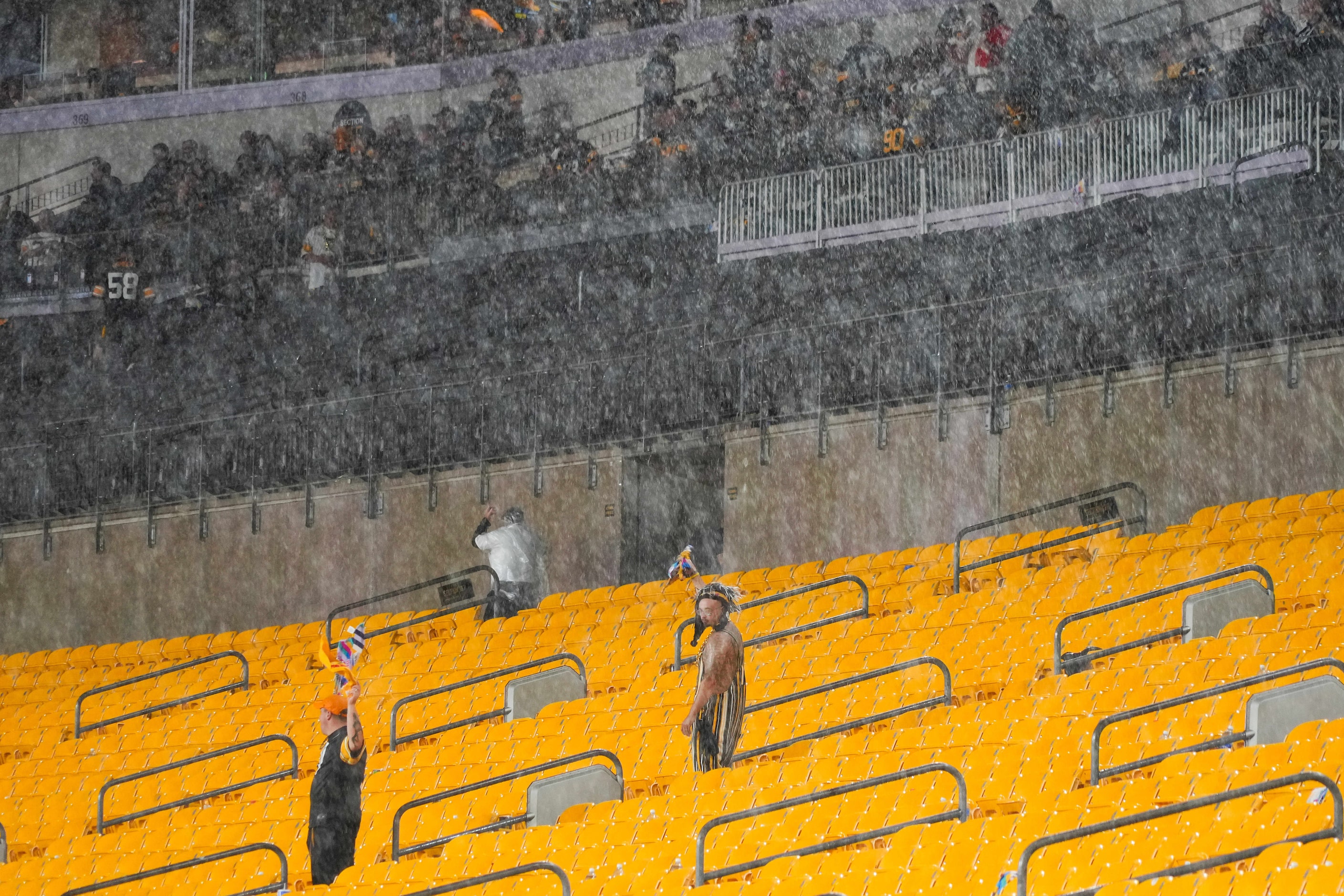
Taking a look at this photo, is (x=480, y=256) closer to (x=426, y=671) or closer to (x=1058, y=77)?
(x=1058, y=77)

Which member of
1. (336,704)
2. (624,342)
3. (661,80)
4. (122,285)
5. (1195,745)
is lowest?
(1195,745)

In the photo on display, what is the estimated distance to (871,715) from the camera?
32.6ft

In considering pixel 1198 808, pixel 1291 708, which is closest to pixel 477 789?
pixel 1291 708

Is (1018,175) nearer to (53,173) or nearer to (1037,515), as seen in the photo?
(1037,515)

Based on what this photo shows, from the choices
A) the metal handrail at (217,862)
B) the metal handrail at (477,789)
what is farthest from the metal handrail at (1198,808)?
the metal handrail at (217,862)

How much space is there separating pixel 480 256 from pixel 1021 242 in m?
6.61

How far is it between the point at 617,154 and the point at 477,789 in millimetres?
13531

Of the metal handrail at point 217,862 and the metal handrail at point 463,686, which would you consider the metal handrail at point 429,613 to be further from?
the metal handrail at point 217,862

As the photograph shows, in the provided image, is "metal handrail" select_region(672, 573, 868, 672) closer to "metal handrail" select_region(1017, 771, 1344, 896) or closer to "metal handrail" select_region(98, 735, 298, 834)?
"metal handrail" select_region(98, 735, 298, 834)

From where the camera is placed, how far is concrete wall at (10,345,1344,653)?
15.0 m

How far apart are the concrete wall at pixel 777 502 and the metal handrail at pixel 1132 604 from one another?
4.58 meters

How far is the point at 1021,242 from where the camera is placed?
16.7 meters

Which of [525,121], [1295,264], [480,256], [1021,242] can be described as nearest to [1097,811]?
[1295,264]

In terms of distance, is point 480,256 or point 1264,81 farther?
point 480,256
